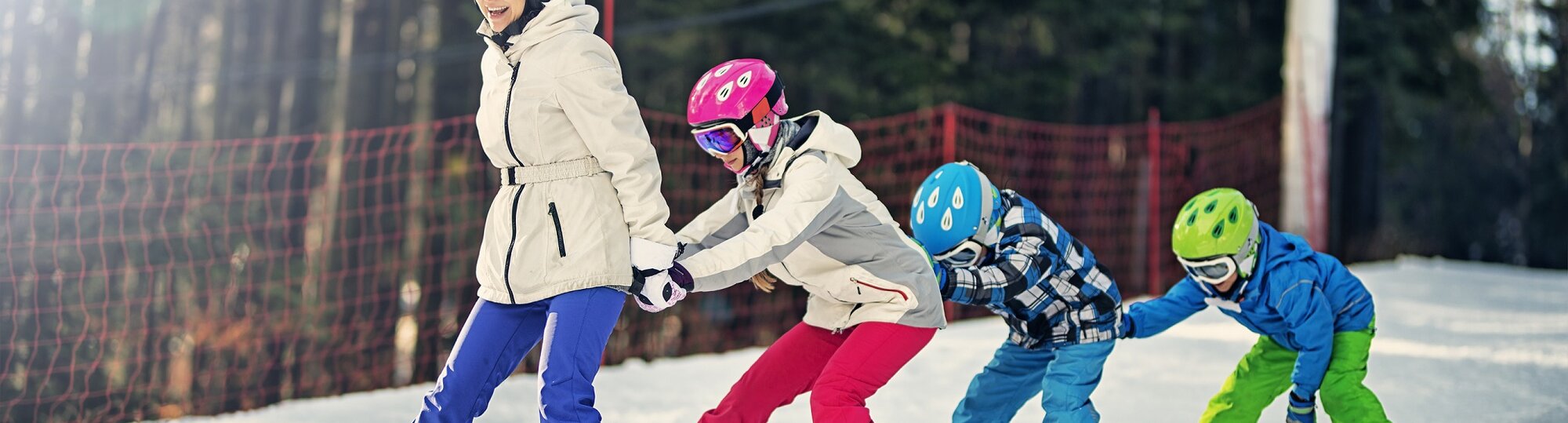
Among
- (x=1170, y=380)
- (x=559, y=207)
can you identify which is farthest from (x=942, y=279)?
(x=1170, y=380)

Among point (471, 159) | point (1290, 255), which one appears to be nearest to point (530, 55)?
point (1290, 255)

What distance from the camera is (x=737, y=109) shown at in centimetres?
334

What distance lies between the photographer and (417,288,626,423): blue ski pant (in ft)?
10.5

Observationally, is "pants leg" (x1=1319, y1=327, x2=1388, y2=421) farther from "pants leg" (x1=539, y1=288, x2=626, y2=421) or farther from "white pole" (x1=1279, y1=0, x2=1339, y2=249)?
"white pole" (x1=1279, y1=0, x2=1339, y2=249)

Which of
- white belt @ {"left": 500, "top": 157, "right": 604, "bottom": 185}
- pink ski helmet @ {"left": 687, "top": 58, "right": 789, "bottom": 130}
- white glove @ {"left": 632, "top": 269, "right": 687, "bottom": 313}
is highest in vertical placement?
pink ski helmet @ {"left": 687, "top": 58, "right": 789, "bottom": 130}

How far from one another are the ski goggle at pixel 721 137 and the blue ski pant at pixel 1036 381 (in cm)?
103

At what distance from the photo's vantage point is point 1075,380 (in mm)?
3770

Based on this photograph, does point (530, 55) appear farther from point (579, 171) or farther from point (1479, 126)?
point (1479, 126)

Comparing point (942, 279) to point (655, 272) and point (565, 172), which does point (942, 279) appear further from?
point (565, 172)

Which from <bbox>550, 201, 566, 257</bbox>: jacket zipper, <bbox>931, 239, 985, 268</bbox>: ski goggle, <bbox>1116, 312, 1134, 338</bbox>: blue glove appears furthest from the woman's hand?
<bbox>1116, 312, 1134, 338</bbox>: blue glove

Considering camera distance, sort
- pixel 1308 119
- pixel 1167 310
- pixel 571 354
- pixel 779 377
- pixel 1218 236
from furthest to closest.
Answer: pixel 1308 119 < pixel 1167 310 < pixel 1218 236 < pixel 779 377 < pixel 571 354

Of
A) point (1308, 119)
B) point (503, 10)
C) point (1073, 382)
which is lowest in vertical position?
point (1073, 382)

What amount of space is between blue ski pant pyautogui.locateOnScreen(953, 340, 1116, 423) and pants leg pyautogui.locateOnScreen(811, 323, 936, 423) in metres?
0.47

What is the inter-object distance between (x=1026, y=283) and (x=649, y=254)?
102 cm
